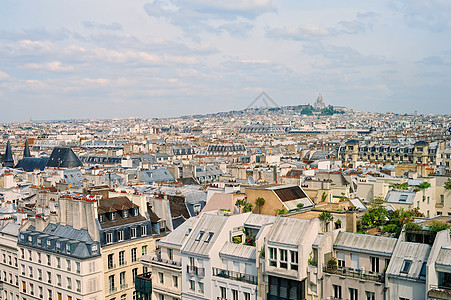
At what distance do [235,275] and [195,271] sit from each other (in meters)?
2.30

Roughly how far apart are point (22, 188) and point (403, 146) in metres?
61.4

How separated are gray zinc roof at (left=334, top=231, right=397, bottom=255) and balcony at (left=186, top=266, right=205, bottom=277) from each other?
6.88 meters

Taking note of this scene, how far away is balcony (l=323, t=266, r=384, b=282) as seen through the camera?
70.8 feet

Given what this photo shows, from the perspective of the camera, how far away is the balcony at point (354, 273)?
21578 millimetres

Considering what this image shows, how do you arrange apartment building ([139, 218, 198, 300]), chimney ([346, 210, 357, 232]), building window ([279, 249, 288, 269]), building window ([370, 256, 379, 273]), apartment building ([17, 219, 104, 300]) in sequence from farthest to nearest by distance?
apartment building ([17, 219, 104, 300]), apartment building ([139, 218, 198, 300]), chimney ([346, 210, 357, 232]), building window ([279, 249, 288, 269]), building window ([370, 256, 379, 273])

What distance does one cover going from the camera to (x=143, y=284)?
30.2 meters

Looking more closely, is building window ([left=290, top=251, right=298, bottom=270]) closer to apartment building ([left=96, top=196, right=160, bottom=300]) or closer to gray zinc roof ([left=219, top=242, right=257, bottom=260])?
gray zinc roof ([left=219, top=242, right=257, bottom=260])

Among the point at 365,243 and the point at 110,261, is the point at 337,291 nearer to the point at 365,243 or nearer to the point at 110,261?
the point at 365,243

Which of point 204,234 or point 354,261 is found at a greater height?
point 204,234

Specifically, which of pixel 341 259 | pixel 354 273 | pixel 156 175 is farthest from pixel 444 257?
pixel 156 175

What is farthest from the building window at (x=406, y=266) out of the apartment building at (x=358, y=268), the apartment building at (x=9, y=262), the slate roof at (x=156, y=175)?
the slate roof at (x=156, y=175)

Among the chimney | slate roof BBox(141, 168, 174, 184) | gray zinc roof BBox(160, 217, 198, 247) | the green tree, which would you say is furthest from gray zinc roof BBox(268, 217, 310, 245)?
slate roof BBox(141, 168, 174, 184)

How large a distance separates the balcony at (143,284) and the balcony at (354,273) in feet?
37.0

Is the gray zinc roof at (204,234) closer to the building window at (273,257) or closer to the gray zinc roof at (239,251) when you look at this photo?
the gray zinc roof at (239,251)
